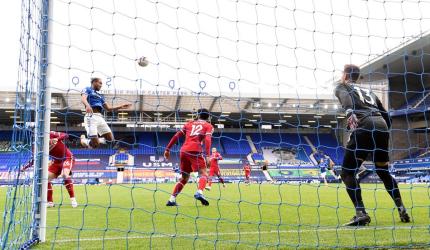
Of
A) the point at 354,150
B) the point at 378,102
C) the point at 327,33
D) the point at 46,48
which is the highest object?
the point at 327,33

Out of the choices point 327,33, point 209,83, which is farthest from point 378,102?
point 209,83

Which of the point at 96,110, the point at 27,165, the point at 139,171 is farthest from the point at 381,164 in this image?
the point at 139,171

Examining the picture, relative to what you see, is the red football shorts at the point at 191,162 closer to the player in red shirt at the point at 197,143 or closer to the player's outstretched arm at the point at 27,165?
the player in red shirt at the point at 197,143

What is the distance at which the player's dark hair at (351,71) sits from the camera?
5227 mm

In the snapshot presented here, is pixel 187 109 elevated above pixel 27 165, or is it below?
above

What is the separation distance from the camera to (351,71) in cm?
523

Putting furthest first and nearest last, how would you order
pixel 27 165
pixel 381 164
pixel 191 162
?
pixel 191 162, pixel 381 164, pixel 27 165

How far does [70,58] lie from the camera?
3.99 meters

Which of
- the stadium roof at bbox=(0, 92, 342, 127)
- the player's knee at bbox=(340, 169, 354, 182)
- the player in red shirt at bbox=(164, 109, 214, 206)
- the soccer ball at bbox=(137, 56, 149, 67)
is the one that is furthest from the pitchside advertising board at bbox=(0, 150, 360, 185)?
the soccer ball at bbox=(137, 56, 149, 67)

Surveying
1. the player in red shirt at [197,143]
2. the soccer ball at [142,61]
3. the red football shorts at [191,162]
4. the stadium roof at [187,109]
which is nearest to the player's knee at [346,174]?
the stadium roof at [187,109]

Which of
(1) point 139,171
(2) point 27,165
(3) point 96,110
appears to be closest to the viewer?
(2) point 27,165

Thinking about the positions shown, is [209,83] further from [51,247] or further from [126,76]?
[51,247]

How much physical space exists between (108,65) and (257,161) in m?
30.6

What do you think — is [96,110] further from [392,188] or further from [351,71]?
[392,188]
